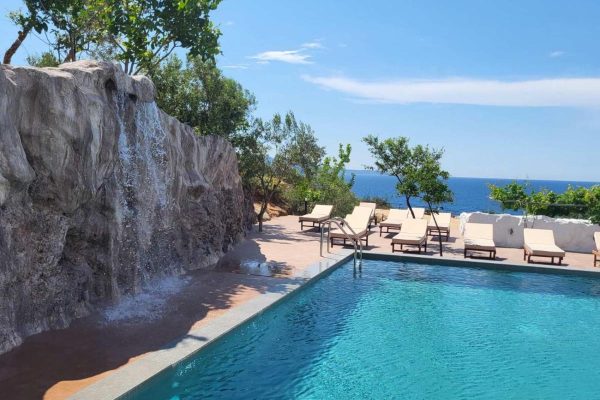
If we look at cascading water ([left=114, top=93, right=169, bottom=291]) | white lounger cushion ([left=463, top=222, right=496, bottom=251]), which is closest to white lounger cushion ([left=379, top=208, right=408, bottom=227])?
white lounger cushion ([left=463, top=222, right=496, bottom=251])

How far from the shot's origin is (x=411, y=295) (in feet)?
38.7

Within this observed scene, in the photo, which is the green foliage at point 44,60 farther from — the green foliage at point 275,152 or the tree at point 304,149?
the tree at point 304,149

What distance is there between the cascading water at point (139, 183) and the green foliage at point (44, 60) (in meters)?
10.3

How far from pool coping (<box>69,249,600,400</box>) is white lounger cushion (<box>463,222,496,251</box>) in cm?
58

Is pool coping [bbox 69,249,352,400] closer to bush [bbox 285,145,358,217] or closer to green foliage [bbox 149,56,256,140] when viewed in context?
green foliage [bbox 149,56,256,140]

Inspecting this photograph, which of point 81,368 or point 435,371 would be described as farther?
point 435,371

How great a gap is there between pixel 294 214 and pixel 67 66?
21.6 meters

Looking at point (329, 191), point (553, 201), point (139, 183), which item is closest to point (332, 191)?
point (329, 191)

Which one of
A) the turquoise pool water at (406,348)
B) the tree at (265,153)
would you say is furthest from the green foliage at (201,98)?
the turquoise pool water at (406,348)

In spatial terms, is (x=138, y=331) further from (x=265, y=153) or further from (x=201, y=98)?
(x=265, y=153)

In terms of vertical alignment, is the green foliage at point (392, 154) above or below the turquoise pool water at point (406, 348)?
above

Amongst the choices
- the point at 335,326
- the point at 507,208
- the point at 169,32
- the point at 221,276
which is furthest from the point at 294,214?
the point at 335,326

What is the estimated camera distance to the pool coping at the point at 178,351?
561cm

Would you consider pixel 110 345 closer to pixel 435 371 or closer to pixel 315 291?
pixel 435 371
